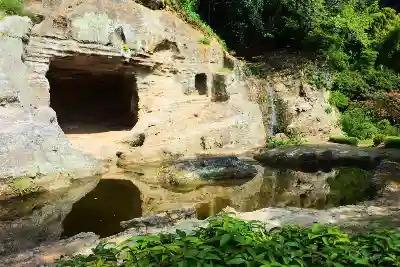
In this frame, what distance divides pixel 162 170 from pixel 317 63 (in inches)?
434

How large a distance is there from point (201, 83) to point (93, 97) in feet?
20.7

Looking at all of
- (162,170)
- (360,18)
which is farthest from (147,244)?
(360,18)

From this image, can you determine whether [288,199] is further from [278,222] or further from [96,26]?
[96,26]

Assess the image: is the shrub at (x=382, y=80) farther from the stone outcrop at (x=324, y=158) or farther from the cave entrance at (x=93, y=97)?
the cave entrance at (x=93, y=97)

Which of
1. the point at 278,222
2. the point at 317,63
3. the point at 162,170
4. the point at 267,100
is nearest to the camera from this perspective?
the point at 278,222

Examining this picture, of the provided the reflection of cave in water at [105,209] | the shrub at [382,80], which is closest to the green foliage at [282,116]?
the shrub at [382,80]

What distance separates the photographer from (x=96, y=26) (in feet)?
44.9

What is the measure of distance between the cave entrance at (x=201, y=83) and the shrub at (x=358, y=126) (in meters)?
6.76

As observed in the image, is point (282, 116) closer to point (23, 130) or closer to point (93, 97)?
point (93, 97)

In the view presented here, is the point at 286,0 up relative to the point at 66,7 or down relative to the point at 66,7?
up

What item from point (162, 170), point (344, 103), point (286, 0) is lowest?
point (162, 170)

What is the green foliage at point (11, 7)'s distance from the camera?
12.2m

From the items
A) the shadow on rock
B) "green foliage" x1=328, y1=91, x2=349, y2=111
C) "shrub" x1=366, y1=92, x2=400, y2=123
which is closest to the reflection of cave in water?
the shadow on rock

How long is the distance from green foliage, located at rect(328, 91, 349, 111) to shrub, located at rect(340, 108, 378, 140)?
2.28 feet
